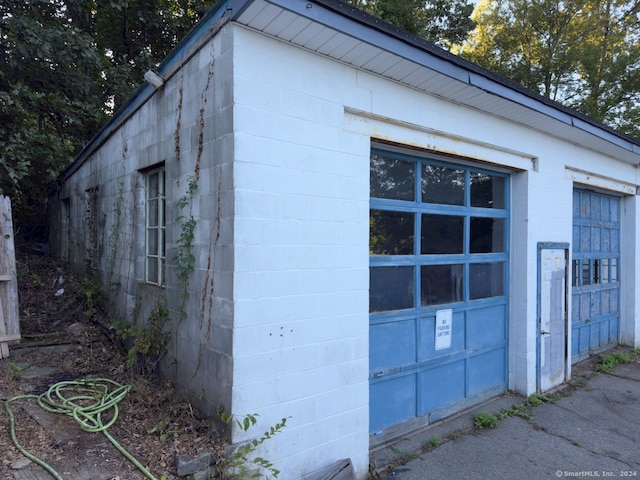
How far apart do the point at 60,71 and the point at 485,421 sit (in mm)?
9327

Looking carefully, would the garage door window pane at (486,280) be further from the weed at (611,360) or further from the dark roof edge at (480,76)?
the weed at (611,360)

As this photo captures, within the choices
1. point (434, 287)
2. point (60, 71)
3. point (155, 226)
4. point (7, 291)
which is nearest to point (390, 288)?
point (434, 287)

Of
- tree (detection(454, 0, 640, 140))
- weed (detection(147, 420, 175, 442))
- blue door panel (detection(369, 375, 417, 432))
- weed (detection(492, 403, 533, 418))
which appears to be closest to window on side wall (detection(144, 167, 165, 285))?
weed (detection(147, 420, 175, 442))

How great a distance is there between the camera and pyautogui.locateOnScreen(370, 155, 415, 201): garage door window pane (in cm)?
412

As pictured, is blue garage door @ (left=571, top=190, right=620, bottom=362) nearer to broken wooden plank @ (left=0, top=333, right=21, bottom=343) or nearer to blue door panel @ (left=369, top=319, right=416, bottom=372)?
A: blue door panel @ (left=369, top=319, right=416, bottom=372)

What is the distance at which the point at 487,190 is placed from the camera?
536 centimetres

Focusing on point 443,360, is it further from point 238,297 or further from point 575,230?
point 575,230

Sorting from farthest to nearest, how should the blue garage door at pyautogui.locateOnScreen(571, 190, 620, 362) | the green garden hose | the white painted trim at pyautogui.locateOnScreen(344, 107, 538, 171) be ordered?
the blue garage door at pyautogui.locateOnScreen(571, 190, 620, 362) → the white painted trim at pyautogui.locateOnScreen(344, 107, 538, 171) → the green garden hose

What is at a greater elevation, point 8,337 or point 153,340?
point 153,340

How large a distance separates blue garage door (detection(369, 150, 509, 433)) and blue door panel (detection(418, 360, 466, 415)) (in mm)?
11

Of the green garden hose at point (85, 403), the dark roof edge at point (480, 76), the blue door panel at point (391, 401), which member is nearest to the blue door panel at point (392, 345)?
the blue door panel at point (391, 401)

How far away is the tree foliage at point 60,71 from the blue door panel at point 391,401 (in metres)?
5.94

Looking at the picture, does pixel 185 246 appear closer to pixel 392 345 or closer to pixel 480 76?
pixel 392 345

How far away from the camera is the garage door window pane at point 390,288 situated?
4078 millimetres
